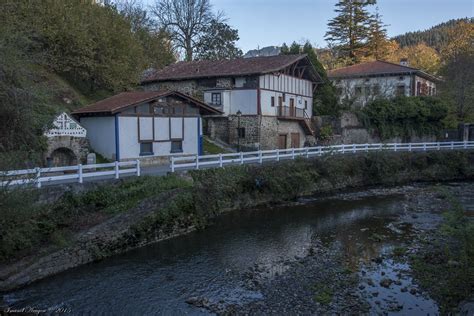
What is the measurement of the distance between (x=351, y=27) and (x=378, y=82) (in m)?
15.1

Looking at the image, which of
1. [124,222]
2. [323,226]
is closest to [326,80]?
[323,226]

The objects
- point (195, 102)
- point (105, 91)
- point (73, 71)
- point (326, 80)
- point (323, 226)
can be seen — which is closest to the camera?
point (323, 226)

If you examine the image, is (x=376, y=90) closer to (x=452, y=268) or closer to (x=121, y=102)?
(x=121, y=102)

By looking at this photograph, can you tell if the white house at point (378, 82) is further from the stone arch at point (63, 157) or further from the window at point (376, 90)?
the stone arch at point (63, 157)

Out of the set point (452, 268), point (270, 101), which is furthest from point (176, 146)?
point (452, 268)

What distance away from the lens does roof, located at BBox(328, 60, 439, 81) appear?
40.4 m

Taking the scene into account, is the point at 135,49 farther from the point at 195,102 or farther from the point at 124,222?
the point at 124,222

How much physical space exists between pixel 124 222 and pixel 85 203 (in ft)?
4.99

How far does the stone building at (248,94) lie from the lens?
30.7 metres

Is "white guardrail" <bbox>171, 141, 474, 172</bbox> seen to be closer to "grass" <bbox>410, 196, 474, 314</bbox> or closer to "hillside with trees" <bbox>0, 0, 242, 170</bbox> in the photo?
"hillside with trees" <bbox>0, 0, 242, 170</bbox>

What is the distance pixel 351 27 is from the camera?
53.2 meters

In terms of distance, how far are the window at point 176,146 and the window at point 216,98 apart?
24.8ft

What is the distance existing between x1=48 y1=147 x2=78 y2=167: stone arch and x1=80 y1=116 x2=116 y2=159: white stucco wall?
7.22 feet

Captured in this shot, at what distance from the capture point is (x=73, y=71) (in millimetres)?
30594
